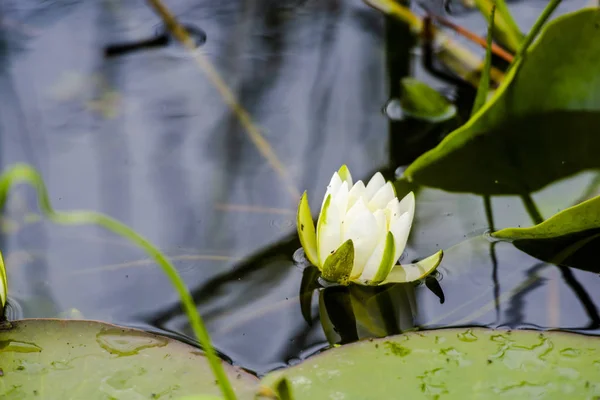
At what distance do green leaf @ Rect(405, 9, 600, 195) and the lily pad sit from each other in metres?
0.65

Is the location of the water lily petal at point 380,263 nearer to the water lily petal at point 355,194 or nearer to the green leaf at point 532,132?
the water lily petal at point 355,194

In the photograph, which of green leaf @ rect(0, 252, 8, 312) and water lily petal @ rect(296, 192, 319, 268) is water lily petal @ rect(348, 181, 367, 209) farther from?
green leaf @ rect(0, 252, 8, 312)

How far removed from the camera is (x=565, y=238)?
1.29 m

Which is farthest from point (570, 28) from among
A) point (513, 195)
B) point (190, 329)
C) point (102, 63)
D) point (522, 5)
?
point (102, 63)

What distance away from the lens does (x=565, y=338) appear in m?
1.04

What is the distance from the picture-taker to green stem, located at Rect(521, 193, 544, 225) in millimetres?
1347

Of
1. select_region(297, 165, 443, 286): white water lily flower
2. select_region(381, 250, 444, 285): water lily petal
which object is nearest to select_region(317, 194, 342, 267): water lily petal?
select_region(297, 165, 443, 286): white water lily flower

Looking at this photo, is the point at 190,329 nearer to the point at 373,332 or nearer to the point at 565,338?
the point at 373,332

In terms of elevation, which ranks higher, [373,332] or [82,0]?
[82,0]

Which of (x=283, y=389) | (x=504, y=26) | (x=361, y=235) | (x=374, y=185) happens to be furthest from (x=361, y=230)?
(x=504, y=26)

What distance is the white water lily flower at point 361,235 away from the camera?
1.14 m

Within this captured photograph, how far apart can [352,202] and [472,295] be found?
262mm

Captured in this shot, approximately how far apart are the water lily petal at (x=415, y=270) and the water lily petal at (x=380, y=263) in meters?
0.03

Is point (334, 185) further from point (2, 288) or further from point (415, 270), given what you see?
point (2, 288)
